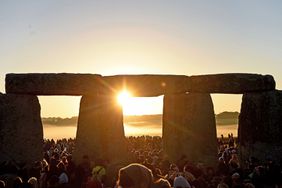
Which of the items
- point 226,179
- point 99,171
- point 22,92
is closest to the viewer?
point 226,179

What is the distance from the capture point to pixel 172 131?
20.7 metres

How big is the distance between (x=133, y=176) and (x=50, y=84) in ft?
48.0

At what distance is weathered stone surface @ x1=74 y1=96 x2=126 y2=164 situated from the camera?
2036 cm

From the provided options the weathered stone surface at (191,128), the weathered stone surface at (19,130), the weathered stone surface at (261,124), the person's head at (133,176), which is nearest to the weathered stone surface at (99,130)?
the weathered stone surface at (19,130)

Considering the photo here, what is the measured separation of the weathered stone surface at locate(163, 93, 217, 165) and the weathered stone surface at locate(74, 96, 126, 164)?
210 centimetres

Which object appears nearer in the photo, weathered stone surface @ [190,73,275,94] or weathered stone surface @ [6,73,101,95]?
weathered stone surface @ [6,73,101,95]

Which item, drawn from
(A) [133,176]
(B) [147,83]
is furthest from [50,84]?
(A) [133,176]

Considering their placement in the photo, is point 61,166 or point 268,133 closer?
point 61,166

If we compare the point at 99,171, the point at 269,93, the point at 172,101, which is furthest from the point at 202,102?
the point at 99,171

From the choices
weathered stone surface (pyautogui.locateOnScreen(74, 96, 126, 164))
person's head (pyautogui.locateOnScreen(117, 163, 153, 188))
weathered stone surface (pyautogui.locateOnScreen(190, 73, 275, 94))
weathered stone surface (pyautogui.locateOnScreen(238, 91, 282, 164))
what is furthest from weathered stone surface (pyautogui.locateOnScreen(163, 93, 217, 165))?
person's head (pyautogui.locateOnScreen(117, 163, 153, 188))

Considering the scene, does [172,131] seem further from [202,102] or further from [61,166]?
[61,166]

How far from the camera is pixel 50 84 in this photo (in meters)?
20.1

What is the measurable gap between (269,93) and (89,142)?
25.3 feet

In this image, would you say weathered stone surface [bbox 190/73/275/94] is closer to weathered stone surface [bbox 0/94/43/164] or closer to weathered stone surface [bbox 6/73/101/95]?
weathered stone surface [bbox 6/73/101/95]
